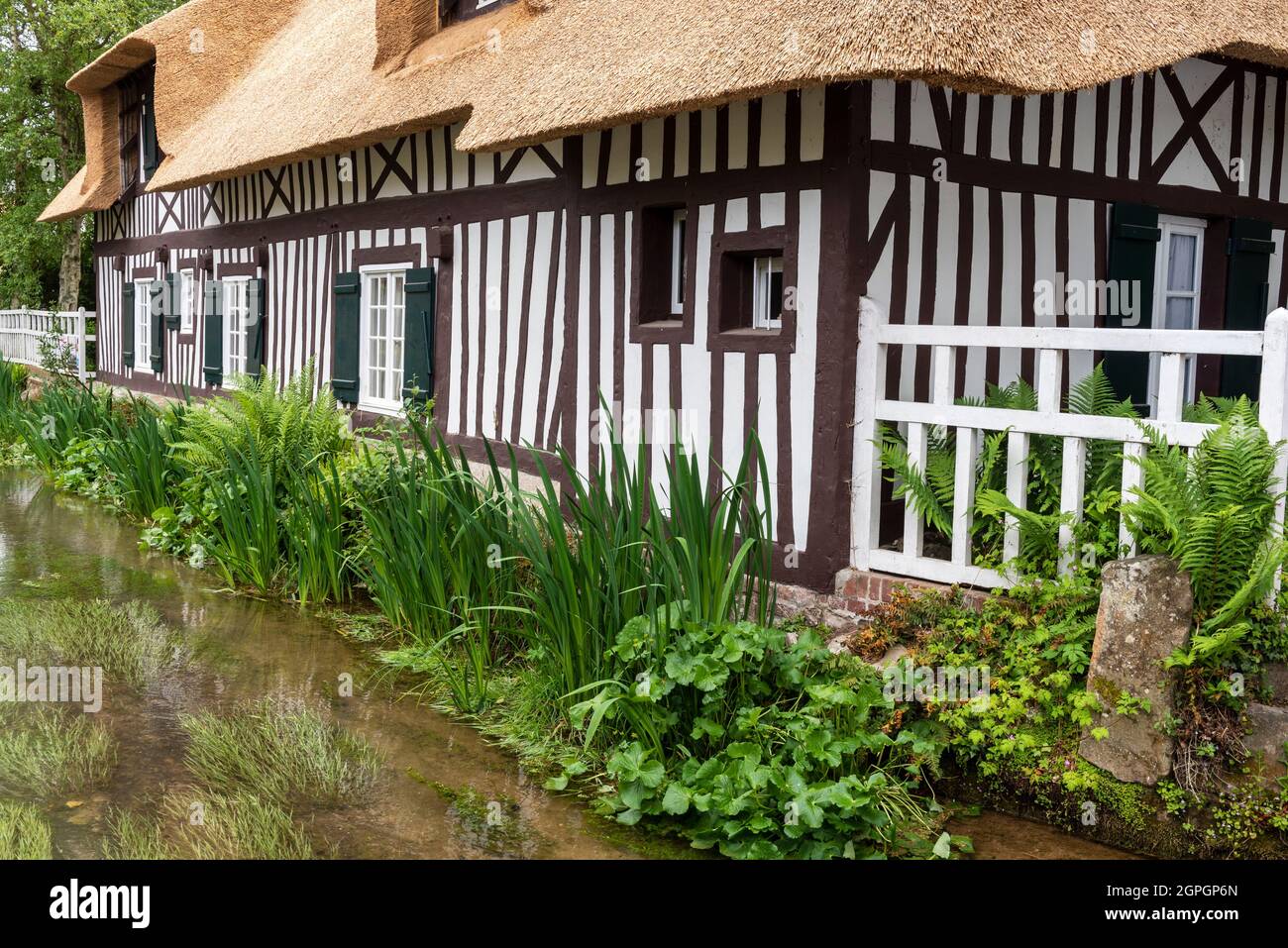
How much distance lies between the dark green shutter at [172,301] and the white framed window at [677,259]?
8.69m

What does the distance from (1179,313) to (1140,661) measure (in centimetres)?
424

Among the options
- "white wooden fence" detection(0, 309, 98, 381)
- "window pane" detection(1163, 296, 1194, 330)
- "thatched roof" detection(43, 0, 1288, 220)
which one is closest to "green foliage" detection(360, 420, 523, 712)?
→ "thatched roof" detection(43, 0, 1288, 220)

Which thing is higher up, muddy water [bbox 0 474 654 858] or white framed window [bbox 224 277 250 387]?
white framed window [bbox 224 277 250 387]

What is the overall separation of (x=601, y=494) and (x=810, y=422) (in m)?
1.41

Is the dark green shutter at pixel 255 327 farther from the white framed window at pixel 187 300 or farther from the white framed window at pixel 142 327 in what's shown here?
the white framed window at pixel 142 327

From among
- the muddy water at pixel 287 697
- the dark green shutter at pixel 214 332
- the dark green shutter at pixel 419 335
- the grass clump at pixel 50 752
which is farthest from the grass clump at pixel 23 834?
the dark green shutter at pixel 214 332

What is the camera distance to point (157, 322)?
1416cm

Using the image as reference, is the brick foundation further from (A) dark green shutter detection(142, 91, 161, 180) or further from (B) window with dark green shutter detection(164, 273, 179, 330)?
(A) dark green shutter detection(142, 91, 161, 180)

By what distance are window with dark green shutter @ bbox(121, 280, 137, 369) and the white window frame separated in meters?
0.08

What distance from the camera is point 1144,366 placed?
22.9ft

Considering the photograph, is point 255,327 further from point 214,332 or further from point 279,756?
point 279,756

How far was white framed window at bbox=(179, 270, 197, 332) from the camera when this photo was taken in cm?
1304

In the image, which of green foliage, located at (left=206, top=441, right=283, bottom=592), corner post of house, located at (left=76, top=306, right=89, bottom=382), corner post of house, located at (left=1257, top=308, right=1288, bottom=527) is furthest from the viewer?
corner post of house, located at (left=76, top=306, right=89, bottom=382)
